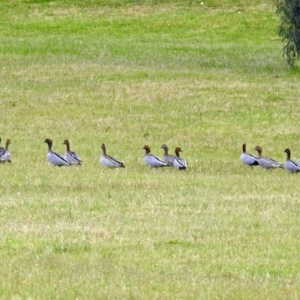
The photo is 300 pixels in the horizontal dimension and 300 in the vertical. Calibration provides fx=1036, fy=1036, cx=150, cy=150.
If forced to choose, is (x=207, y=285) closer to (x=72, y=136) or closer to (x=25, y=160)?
(x=25, y=160)

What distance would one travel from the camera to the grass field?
43.6 feet

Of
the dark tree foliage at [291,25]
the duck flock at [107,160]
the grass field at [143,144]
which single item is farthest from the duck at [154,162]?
the dark tree foliage at [291,25]

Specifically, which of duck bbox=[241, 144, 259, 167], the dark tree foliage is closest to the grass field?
duck bbox=[241, 144, 259, 167]

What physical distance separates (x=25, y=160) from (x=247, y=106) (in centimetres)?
1122

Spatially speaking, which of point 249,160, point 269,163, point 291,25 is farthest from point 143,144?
point 291,25

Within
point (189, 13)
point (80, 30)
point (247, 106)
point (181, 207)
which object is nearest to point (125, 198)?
point (181, 207)

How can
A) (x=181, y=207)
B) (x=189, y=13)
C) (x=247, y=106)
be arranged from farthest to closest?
(x=189, y=13) < (x=247, y=106) < (x=181, y=207)

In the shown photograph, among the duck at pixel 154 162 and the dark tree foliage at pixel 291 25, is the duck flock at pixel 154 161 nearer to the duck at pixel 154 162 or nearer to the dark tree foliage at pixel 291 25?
the duck at pixel 154 162

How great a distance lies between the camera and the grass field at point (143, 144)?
43.6 feet

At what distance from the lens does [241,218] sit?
17125mm

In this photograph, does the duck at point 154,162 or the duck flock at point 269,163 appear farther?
the duck at point 154,162

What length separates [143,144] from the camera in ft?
96.8

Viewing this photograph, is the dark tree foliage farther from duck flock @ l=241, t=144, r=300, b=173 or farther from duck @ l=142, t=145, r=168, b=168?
duck @ l=142, t=145, r=168, b=168

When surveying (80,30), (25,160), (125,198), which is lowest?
(80,30)
